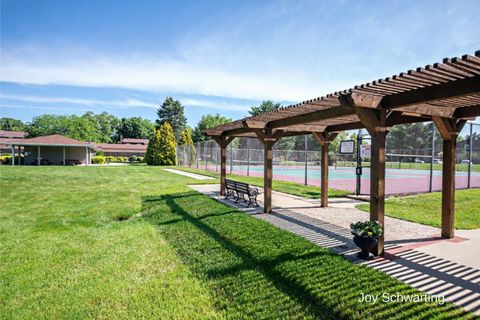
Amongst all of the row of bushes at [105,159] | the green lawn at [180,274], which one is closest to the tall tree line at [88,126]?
the row of bushes at [105,159]

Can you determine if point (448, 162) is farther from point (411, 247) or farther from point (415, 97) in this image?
point (415, 97)

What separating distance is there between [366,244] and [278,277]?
1558 mm

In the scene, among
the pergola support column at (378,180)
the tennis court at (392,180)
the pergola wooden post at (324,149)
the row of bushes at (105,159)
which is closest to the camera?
the pergola support column at (378,180)

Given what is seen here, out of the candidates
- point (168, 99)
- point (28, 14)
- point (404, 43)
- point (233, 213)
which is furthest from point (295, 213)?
point (168, 99)

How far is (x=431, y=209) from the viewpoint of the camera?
877 cm

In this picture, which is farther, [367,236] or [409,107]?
[409,107]

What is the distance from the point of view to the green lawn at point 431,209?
283 inches

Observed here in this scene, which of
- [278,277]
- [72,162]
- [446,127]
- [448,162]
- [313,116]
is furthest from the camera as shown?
[72,162]

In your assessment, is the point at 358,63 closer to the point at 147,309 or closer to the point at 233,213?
the point at 233,213

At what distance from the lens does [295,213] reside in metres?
8.17

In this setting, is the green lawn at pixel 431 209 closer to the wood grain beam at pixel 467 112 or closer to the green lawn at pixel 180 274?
the wood grain beam at pixel 467 112

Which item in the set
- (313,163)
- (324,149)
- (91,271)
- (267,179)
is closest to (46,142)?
(313,163)

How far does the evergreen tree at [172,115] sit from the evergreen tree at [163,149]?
→ 1035 inches

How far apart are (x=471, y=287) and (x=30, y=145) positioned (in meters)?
39.0
